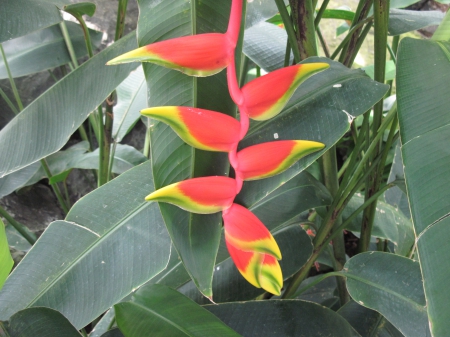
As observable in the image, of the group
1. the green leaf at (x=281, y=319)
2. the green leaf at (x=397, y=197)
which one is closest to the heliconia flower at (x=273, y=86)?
the green leaf at (x=281, y=319)

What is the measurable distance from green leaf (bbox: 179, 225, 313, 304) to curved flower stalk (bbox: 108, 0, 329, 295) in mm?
273

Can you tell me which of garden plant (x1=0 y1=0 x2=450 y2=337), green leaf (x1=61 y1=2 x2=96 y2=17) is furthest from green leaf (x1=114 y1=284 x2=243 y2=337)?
green leaf (x1=61 y1=2 x2=96 y2=17)

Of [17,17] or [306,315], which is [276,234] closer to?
[306,315]

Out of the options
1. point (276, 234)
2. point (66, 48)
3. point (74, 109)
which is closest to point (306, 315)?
point (276, 234)

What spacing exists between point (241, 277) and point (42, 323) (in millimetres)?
282

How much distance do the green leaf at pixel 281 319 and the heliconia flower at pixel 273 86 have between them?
1.06ft

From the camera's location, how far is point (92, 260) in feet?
1.51

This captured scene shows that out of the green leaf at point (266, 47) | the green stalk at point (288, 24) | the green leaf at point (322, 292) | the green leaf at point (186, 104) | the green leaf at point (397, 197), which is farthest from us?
the green leaf at point (322, 292)

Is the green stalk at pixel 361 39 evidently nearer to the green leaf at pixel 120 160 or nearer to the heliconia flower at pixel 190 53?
the heliconia flower at pixel 190 53

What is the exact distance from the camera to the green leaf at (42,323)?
407mm

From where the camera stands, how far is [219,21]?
0.36 metres

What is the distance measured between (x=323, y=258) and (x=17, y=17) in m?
0.72

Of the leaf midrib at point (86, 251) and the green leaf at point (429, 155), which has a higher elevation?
the green leaf at point (429, 155)

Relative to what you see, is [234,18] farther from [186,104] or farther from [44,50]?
[44,50]
